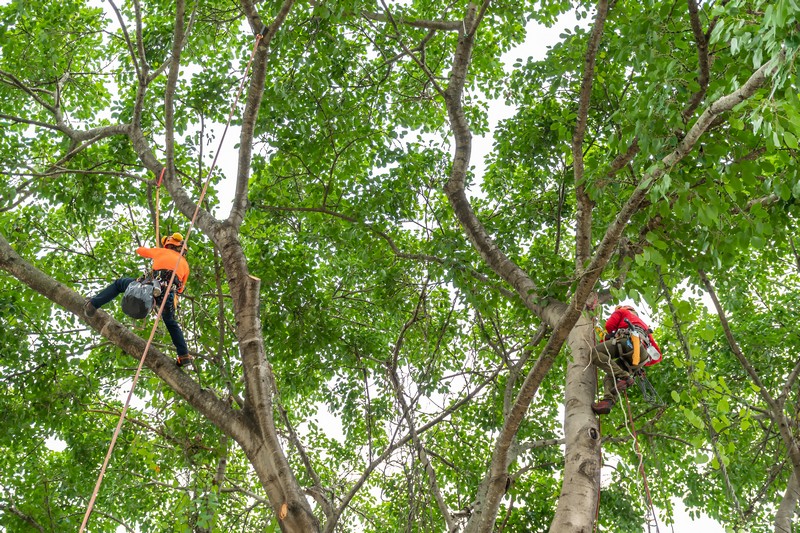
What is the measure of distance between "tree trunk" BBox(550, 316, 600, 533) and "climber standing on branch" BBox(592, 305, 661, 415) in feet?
0.40

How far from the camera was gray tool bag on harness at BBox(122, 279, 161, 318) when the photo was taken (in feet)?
17.0

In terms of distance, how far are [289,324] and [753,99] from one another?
5329 millimetres

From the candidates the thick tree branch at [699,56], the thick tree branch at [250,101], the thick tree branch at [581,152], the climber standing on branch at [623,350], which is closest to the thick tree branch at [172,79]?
the thick tree branch at [250,101]

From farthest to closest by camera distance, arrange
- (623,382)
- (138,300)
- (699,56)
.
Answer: (138,300) < (623,382) < (699,56)

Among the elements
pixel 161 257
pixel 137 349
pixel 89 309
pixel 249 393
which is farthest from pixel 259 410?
pixel 161 257

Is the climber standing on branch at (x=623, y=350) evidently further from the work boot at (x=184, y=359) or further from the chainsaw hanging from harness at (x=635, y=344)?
the work boot at (x=184, y=359)

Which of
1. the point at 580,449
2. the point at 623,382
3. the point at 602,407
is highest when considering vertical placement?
the point at 623,382

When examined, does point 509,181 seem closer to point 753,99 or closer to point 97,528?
point 753,99

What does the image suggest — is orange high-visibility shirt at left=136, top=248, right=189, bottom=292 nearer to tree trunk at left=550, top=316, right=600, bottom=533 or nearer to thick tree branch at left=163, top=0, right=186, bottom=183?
thick tree branch at left=163, top=0, right=186, bottom=183

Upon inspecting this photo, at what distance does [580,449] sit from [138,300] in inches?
125

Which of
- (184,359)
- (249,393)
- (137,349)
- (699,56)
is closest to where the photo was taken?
(699,56)

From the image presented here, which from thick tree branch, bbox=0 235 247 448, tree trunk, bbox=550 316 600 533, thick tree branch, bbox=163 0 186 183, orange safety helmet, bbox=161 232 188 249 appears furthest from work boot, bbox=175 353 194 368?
tree trunk, bbox=550 316 600 533

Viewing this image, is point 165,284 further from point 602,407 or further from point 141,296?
point 602,407

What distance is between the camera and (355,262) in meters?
8.73
